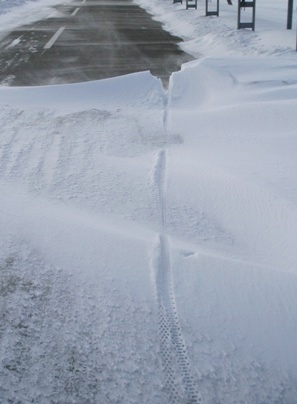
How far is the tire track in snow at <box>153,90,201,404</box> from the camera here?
210 centimetres

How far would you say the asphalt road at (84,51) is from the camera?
25.5 feet

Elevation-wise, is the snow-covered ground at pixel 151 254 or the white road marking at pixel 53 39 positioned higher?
the snow-covered ground at pixel 151 254

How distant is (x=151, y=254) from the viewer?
2.87m

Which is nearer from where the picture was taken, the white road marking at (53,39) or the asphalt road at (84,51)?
the asphalt road at (84,51)

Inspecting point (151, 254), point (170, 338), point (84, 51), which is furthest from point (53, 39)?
point (170, 338)

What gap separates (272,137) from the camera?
450 centimetres

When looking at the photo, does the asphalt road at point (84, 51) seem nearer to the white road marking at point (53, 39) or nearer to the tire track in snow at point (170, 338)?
the white road marking at point (53, 39)

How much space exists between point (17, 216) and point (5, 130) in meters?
2.01

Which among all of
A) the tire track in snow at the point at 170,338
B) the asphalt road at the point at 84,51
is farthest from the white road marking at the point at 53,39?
the tire track in snow at the point at 170,338

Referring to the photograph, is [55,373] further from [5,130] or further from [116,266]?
[5,130]

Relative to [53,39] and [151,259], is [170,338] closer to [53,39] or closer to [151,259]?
[151,259]

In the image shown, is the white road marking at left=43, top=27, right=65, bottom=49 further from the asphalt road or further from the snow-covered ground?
the snow-covered ground

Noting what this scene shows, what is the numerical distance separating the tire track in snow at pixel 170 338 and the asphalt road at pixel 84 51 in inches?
193

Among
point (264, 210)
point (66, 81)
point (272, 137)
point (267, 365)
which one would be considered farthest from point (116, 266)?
point (66, 81)
